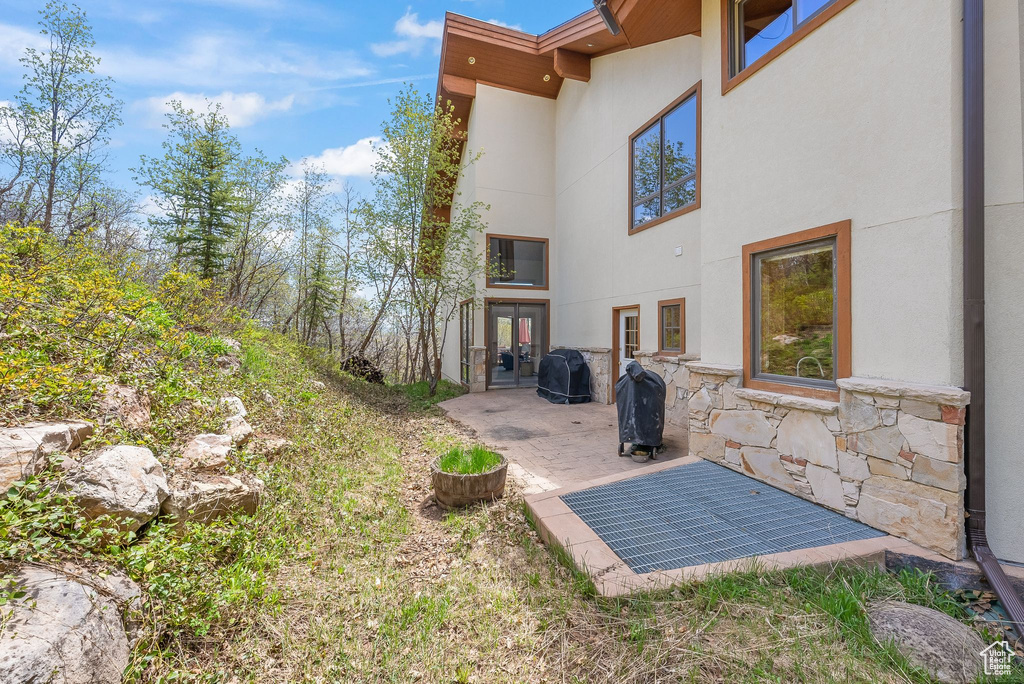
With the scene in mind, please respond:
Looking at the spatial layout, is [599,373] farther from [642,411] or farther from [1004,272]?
[1004,272]

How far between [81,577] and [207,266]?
7938 millimetres

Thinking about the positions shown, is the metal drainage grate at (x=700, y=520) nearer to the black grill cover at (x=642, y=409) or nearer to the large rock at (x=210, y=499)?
the black grill cover at (x=642, y=409)

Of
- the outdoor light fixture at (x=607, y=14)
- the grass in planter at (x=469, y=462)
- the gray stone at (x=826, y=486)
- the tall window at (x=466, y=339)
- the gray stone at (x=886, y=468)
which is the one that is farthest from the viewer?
the tall window at (x=466, y=339)

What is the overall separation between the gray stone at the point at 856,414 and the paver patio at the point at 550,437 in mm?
1601

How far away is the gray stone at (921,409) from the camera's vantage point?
7.91 ft

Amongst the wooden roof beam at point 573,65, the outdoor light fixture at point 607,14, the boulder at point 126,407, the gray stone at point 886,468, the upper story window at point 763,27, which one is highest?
the wooden roof beam at point 573,65

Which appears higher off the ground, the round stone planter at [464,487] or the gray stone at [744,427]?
the gray stone at [744,427]

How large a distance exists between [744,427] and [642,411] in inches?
44.9

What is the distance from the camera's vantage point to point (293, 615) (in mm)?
2184

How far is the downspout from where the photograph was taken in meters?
2.32

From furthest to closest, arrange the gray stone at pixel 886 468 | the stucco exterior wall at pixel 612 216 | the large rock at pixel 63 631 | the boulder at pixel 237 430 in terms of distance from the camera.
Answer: the stucco exterior wall at pixel 612 216, the boulder at pixel 237 430, the gray stone at pixel 886 468, the large rock at pixel 63 631

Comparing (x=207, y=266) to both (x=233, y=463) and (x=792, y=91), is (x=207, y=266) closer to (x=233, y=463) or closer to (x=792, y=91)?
(x=233, y=463)

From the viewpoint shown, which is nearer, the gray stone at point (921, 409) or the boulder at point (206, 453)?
the gray stone at point (921, 409)

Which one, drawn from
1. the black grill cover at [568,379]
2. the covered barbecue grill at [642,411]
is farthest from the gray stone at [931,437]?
the black grill cover at [568,379]
